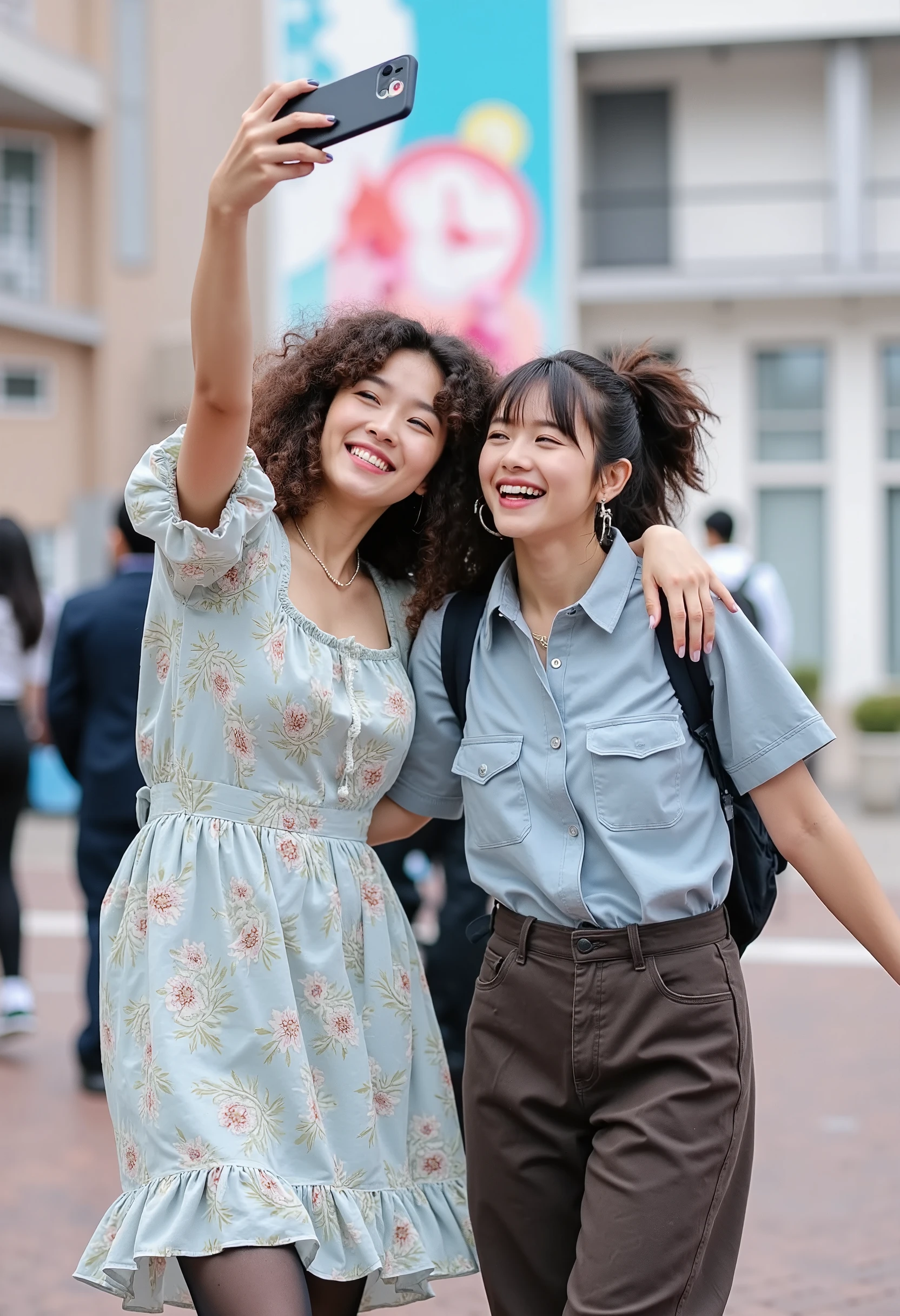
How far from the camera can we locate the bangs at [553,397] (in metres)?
2.66

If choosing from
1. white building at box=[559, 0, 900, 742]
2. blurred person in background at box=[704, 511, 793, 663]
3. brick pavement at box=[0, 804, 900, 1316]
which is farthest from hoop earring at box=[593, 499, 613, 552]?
white building at box=[559, 0, 900, 742]

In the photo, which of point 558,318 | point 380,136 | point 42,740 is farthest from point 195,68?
point 42,740

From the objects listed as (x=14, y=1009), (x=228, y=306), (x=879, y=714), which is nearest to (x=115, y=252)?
(x=879, y=714)

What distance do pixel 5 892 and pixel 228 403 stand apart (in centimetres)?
450

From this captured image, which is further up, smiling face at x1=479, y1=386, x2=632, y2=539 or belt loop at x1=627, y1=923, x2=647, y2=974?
smiling face at x1=479, y1=386, x2=632, y2=539

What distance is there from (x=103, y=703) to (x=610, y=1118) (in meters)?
3.48

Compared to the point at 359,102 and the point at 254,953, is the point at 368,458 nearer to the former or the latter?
the point at 359,102

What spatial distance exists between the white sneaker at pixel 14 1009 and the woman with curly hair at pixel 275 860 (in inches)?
154

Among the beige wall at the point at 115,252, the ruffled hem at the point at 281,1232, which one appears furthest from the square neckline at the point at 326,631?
the beige wall at the point at 115,252

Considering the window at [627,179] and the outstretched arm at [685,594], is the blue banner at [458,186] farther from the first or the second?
the outstretched arm at [685,594]

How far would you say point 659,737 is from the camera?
8.34 feet

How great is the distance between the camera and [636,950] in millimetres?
2500

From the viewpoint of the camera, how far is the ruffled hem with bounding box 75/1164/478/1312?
93.6 inches

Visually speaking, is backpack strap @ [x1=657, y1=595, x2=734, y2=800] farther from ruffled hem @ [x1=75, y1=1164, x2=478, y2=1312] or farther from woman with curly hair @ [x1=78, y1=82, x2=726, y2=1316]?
ruffled hem @ [x1=75, y1=1164, x2=478, y2=1312]
